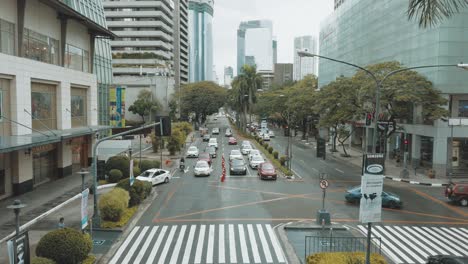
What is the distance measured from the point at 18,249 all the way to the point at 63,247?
10.4ft

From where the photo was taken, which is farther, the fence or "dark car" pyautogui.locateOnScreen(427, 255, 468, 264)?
the fence

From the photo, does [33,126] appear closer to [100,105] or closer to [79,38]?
[79,38]

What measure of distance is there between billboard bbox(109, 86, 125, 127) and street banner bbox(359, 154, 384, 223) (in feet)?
128

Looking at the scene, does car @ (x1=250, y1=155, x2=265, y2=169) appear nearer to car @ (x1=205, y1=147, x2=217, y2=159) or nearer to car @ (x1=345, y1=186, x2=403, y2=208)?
car @ (x1=205, y1=147, x2=217, y2=159)

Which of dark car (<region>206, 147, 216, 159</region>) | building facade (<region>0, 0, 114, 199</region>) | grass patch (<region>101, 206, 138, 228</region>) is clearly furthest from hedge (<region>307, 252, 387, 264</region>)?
dark car (<region>206, 147, 216, 159</region>)

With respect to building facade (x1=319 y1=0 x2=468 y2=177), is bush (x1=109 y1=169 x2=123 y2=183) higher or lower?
lower

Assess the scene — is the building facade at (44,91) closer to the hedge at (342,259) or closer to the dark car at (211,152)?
the hedge at (342,259)

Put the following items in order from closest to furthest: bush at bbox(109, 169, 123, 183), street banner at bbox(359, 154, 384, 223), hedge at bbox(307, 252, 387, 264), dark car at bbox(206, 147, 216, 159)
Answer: street banner at bbox(359, 154, 384, 223)
hedge at bbox(307, 252, 387, 264)
bush at bbox(109, 169, 123, 183)
dark car at bbox(206, 147, 216, 159)

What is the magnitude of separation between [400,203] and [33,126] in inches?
1070

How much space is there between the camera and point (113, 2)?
108062 mm

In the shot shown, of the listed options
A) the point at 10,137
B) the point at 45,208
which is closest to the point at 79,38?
the point at 10,137

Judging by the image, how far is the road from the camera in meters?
18.1

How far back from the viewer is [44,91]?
105ft

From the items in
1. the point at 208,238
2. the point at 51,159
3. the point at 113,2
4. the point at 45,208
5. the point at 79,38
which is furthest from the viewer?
the point at 113,2
